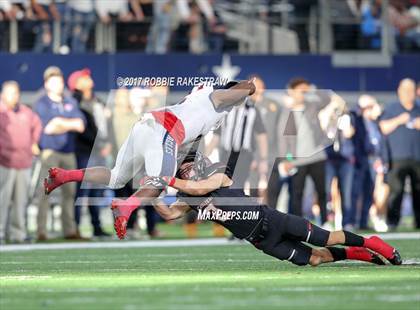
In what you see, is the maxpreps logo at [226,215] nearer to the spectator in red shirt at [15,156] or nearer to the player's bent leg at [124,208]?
the player's bent leg at [124,208]

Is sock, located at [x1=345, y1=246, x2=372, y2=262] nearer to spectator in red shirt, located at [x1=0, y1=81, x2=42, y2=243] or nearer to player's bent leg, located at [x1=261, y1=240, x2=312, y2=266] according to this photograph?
player's bent leg, located at [x1=261, y1=240, x2=312, y2=266]

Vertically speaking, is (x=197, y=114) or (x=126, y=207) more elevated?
(x=197, y=114)

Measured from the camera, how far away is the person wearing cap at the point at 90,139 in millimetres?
17688

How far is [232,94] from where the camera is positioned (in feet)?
36.1

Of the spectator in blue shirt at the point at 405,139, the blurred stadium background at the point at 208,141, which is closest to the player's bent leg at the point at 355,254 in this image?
the blurred stadium background at the point at 208,141

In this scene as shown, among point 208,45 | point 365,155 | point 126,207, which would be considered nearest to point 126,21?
point 208,45

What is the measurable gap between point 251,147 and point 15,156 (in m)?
2.83

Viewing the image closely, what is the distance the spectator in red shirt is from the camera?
16.9 m

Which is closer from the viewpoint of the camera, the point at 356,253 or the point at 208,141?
the point at 356,253

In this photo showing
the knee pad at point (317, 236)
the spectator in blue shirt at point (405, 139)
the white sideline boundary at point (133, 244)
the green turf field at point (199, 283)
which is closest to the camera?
the green turf field at point (199, 283)

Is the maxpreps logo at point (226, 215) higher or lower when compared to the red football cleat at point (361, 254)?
higher

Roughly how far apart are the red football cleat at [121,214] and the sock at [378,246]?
1.78m

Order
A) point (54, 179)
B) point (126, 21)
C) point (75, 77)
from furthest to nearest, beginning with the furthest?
point (126, 21), point (75, 77), point (54, 179)

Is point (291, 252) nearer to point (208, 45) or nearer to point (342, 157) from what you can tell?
point (342, 157)
